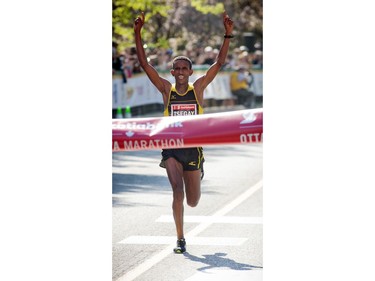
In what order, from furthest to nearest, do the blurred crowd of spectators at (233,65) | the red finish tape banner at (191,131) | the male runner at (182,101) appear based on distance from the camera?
the blurred crowd of spectators at (233,65), the male runner at (182,101), the red finish tape banner at (191,131)

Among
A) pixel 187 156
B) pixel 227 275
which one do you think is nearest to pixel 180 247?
pixel 187 156

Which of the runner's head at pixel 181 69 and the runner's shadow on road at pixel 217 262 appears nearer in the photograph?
the runner's head at pixel 181 69

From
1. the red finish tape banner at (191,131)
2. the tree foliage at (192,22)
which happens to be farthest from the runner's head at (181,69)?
the tree foliage at (192,22)

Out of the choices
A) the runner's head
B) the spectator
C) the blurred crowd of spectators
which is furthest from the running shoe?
the spectator

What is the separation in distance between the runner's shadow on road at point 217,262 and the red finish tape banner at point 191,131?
2.18 meters

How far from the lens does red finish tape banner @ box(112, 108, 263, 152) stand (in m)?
→ 6.91

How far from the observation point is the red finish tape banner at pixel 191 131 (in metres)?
6.91

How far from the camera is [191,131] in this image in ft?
22.8

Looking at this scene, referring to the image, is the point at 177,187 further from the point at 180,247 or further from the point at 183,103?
the point at 183,103

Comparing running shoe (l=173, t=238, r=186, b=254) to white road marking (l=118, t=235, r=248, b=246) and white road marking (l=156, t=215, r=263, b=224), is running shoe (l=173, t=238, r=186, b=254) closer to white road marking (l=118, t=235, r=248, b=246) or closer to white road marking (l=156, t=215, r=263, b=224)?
white road marking (l=118, t=235, r=248, b=246)

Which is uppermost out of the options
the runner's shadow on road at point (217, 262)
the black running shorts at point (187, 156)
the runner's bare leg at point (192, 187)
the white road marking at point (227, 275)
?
the black running shorts at point (187, 156)

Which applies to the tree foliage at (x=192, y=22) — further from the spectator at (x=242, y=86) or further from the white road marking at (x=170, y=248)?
the white road marking at (x=170, y=248)

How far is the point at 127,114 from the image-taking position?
23.9 metres
